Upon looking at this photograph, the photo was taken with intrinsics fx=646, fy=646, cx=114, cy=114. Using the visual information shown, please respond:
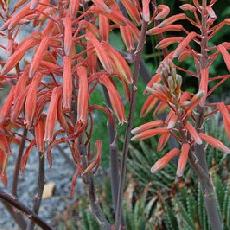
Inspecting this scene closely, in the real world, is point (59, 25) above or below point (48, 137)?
above

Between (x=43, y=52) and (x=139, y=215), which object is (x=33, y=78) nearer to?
(x=43, y=52)

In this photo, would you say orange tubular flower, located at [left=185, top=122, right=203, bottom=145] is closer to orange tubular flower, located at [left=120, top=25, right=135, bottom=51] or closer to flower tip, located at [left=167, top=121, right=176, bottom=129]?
flower tip, located at [left=167, top=121, right=176, bottom=129]

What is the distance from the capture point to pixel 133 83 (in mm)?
1532

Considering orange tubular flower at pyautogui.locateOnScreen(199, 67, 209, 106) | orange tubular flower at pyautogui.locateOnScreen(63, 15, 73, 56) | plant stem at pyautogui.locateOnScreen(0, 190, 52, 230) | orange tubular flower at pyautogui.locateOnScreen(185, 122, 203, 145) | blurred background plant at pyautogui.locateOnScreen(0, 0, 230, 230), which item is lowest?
blurred background plant at pyautogui.locateOnScreen(0, 0, 230, 230)

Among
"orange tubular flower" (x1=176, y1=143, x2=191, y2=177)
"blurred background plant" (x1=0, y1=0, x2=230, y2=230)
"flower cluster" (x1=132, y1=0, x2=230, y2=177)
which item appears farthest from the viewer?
"blurred background plant" (x1=0, y1=0, x2=230, y2=230)

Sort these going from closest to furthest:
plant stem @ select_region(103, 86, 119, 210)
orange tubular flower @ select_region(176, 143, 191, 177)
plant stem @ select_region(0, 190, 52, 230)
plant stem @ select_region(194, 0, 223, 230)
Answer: orange tubular flower @ select_region(176, 143, 191, 177), plant stem @ select_region(194, 0, 223, 230), plant stem @ select_region(0, 190, 52, 230), plant stem @ select_region(103, 86, 119, 210)

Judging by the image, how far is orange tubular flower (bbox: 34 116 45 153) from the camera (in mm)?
1576

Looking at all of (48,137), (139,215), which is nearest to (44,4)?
(48,137)

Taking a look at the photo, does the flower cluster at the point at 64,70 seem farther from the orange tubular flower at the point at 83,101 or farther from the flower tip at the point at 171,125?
the flower tip at the point at 171,125

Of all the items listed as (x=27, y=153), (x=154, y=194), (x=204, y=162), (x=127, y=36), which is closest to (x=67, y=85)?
(x=127, y=36)

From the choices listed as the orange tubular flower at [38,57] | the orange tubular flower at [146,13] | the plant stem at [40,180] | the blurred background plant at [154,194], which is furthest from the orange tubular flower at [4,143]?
the blurred background plant at [154,194]

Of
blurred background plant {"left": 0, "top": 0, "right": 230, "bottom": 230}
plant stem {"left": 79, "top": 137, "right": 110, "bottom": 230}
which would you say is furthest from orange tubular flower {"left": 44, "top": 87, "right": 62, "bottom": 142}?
blurred background plant {"left": 0, "top": 0, "right": 230, "bottom": 230}

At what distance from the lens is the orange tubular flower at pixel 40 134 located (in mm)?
1576

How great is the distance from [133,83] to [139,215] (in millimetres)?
1570
